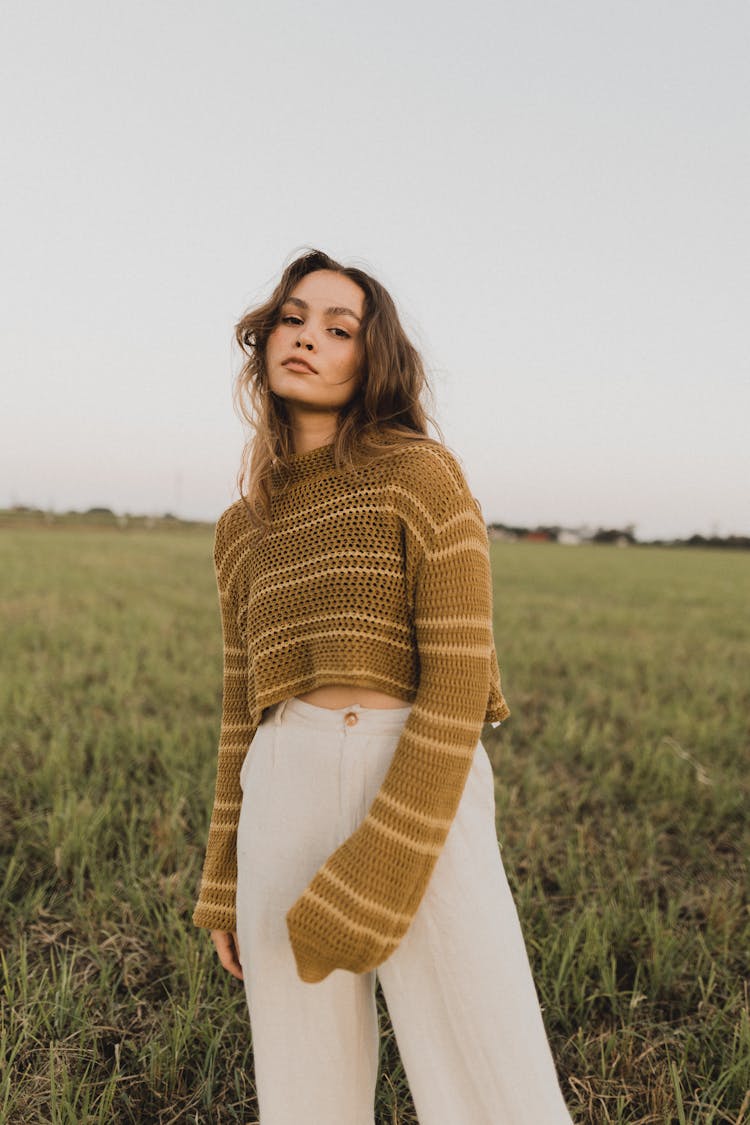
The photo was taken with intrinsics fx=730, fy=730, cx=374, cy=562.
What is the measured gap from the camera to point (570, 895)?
2535 mm

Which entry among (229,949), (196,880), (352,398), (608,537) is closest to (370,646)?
(352,398)

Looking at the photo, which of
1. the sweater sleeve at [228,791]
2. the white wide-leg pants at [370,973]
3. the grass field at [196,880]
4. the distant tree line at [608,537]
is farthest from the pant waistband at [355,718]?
the distant tree line at [608,537]

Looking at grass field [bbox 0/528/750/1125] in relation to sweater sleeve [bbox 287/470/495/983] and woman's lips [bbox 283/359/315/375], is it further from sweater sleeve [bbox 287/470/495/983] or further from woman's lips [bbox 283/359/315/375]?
woman's lips [bbox 283/359/315/375]

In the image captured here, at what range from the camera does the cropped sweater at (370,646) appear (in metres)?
0.98

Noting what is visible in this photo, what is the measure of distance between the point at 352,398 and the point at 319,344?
0.11 meters

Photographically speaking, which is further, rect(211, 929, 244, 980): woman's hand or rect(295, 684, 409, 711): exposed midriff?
rect(211, 929, 244, 980): woman's hand

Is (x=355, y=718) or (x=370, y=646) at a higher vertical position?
(x=370, y=646)

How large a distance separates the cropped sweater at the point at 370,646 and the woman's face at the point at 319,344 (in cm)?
10

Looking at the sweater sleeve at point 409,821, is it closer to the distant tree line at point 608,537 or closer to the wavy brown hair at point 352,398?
the wavy brown hair at point 352,398

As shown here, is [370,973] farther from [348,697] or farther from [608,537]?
[608,537]

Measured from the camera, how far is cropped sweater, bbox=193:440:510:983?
983mm

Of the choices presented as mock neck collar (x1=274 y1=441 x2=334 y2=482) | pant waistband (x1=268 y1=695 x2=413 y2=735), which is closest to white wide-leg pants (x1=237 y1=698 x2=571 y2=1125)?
pant waistband (x1=268 y1=695 x2=413 y2=735)

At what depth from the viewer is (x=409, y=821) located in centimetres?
98

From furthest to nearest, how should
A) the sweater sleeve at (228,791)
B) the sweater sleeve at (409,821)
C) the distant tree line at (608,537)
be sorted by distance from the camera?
the distant tree line at (608,537) → the sweater sleeve at (228,791) → the sweater sleeve at (409,821)
